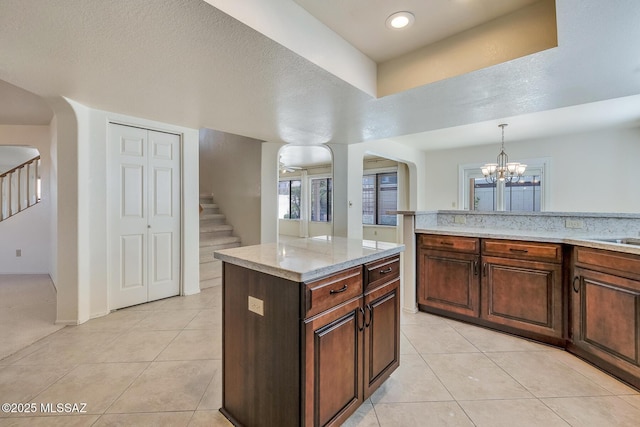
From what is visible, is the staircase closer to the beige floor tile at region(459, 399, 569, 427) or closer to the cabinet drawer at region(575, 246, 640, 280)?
the beige floor tile at region(459, 399, 569, 427)

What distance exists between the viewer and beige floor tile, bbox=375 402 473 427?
156cm

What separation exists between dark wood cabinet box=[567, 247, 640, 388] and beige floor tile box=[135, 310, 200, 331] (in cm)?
332

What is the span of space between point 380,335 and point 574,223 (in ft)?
7.38

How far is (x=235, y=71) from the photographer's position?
6.70 ft

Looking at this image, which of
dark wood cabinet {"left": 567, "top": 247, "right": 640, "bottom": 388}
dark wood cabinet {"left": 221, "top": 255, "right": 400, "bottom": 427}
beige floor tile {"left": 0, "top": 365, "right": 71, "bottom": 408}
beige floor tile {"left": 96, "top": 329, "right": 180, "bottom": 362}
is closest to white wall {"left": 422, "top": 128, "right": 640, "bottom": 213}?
dark wood cabinet {"left": 567, "top": 247, "right": 640, "bottom": 388}

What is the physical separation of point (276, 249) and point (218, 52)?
50.1 inches

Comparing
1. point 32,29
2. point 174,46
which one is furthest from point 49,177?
point 174,46

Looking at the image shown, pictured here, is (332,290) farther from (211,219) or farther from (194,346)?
(211,219)

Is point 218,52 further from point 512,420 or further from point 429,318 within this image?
point 429,318

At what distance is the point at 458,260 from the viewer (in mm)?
2787

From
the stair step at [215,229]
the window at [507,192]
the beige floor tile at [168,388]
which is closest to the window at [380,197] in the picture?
the window at [507,192]

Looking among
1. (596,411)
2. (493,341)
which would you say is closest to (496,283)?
(493,341)

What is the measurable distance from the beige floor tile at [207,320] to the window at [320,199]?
6090 mm

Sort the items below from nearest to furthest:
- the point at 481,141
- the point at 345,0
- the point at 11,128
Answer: the point at 345,0 → the point at 11,128 → the point at 481,141
